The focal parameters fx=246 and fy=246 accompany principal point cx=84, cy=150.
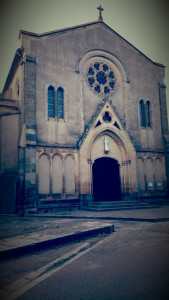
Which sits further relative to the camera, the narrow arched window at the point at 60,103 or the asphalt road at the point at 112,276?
the narrow arched window at the point at 60,103

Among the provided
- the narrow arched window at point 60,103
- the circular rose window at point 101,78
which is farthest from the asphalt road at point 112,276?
the circular rose window at point 101,78

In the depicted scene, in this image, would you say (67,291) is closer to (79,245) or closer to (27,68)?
(79,245)

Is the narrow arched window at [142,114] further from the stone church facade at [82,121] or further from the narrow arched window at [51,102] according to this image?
the narrow arched window at [51,102]

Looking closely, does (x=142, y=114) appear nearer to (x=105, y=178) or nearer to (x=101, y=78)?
(x=101, y=78)

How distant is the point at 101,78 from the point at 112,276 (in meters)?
18.4

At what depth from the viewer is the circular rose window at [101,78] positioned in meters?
20.0

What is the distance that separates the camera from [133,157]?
19.6 metres

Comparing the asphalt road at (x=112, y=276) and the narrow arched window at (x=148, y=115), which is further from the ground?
the narrow arched window at (x=148, y=115)

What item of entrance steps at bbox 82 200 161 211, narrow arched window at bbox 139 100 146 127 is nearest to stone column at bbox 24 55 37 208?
entrance steps at bbox 82 200 161 211

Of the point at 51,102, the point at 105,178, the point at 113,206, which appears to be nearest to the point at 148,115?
the point at 105,178

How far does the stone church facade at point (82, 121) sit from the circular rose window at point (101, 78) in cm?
8

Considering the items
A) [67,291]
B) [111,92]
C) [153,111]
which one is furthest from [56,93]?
[67,291]

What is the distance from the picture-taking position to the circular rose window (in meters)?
20.0

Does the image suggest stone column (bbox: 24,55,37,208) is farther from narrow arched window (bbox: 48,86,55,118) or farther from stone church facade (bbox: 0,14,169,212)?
narrow arched window (bbox: 48,86,55,118)
